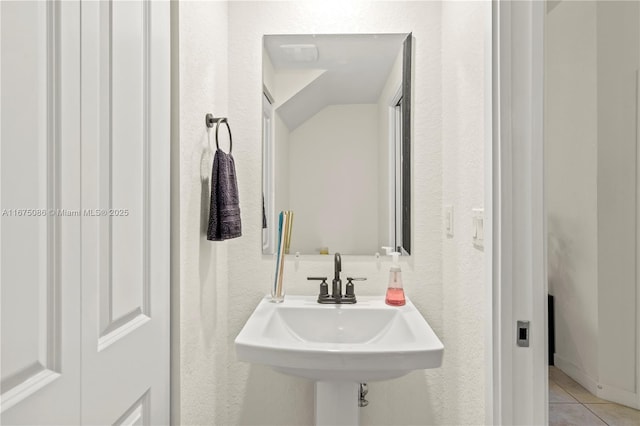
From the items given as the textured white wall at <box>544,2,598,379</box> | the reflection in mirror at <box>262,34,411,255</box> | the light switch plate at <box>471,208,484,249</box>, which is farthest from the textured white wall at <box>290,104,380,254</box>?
the textured white wall at <box>544,2,598,379</box>

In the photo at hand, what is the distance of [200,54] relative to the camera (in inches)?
51.9

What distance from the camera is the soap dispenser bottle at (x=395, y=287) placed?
1524 millimetres

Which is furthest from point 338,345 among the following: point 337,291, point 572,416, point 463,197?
point 572,416

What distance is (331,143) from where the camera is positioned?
167cm

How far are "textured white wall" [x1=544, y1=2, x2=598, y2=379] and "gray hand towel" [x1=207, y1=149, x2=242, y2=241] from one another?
113 centimetres

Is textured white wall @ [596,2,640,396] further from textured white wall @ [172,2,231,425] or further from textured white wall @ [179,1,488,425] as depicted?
textured white wall @ [172,2,231,425]

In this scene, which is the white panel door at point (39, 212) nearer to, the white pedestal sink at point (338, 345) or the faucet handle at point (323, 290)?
the white pedestal sink at point (338, 345)

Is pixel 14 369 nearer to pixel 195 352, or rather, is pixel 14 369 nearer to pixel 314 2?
pixel 195 352

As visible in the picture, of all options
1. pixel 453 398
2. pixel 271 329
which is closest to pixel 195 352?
pixel 271 329

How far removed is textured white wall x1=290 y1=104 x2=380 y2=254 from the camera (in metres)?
1.67

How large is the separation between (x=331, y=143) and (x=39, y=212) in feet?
3.89

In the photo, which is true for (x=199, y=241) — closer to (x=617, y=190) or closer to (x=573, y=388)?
(x=617, y=190)

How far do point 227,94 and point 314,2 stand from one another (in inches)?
20.2

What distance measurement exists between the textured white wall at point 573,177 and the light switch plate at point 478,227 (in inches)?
19.3
